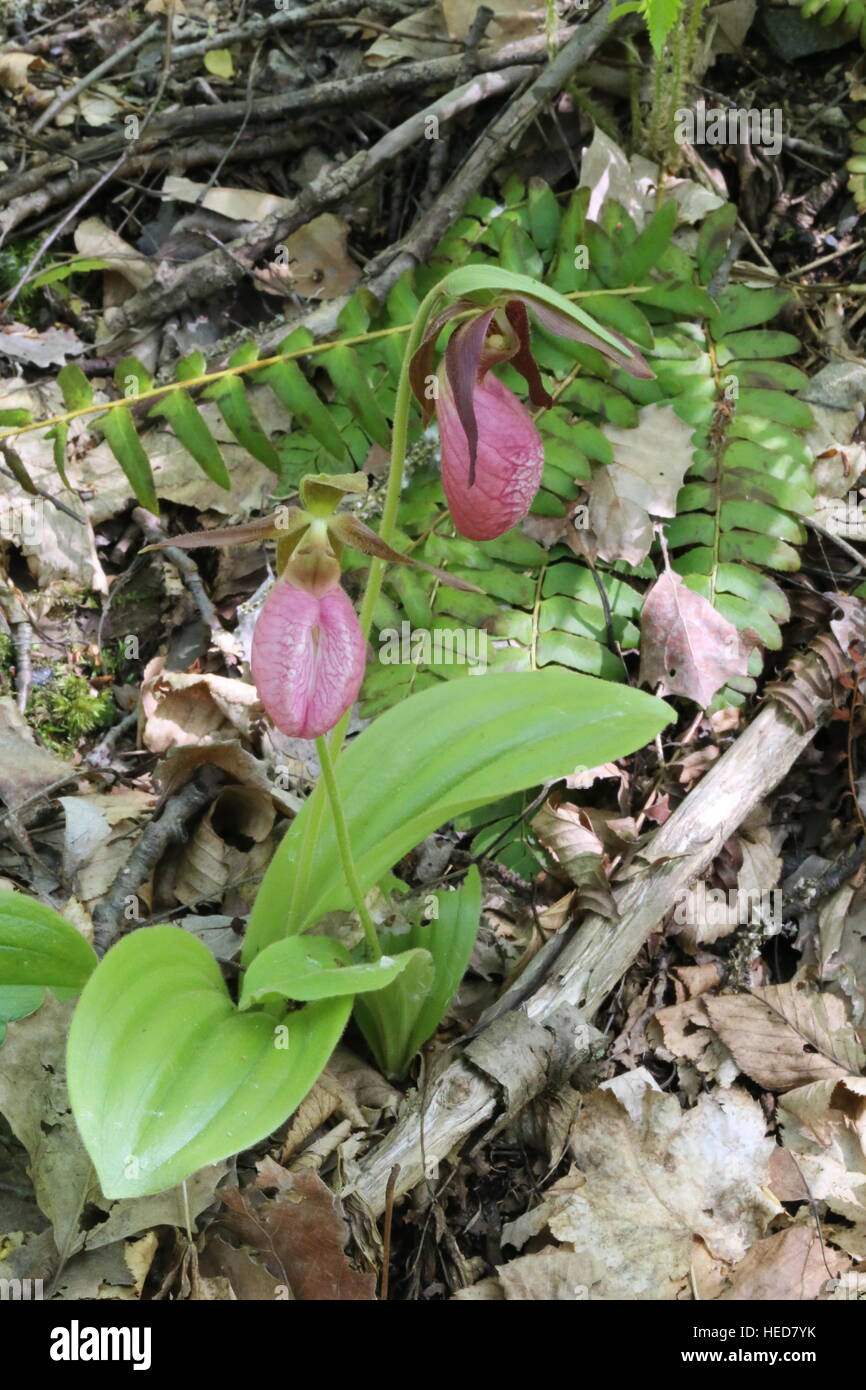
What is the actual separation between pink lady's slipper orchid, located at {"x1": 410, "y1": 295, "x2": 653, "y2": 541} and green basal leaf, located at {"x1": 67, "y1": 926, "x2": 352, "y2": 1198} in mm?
864

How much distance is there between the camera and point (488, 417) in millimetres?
1557

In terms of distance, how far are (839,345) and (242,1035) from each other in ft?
9.32

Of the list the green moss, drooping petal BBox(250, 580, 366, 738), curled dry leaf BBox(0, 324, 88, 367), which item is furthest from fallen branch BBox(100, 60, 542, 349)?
drooping petal BBox(250, 580, 366, 738)

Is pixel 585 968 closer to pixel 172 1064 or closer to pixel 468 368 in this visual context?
pixel 172 1064

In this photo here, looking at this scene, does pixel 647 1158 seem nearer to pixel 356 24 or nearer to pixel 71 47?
pixel 356 24

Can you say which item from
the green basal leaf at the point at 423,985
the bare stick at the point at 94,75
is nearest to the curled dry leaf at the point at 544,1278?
the green basal leaf at the point at 423,985

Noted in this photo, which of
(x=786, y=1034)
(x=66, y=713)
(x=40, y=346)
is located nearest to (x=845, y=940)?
(x=786, y=1034)

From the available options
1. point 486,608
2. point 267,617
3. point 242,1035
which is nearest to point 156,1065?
point 242,1035

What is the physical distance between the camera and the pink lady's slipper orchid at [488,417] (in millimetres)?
1475

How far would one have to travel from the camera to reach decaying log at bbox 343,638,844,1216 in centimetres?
188

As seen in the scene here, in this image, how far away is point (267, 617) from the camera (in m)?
1.51

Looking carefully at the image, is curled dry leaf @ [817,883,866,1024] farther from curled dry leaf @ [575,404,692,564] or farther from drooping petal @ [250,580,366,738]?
drooping petal @ [250,580,366,738]

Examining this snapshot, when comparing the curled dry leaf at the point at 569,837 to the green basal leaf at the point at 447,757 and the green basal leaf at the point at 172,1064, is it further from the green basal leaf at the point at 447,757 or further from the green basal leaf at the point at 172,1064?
the green basal leaf at the point at 172,1064

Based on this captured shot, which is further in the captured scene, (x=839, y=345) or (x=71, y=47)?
(x=71, y=47)
